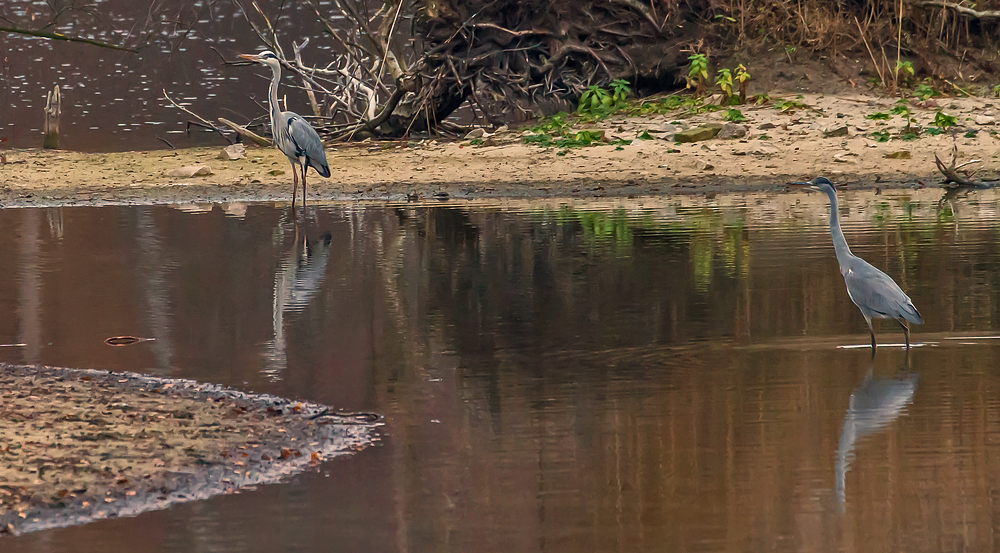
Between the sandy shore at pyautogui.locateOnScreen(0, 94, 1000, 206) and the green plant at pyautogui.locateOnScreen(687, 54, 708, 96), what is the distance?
1237 millimetres

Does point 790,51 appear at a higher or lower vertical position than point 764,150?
higher

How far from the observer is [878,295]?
8.85m

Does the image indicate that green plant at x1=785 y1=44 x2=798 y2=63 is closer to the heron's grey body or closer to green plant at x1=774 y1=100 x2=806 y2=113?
green plant at x1=774 y1=100 x2=806 y2=113

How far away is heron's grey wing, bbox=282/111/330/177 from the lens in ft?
61.3

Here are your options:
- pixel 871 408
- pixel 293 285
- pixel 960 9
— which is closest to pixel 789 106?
pixel 960 9

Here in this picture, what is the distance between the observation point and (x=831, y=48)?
2470 cm

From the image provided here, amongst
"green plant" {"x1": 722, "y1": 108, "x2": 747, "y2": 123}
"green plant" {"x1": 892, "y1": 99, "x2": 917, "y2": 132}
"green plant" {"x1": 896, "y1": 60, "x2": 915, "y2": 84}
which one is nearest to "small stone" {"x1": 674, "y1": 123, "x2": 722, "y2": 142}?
"green plant" {"x1": 722, "y1": 108, "x2": 747, "y2": 123}

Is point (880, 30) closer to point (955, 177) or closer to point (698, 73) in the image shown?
point (698, 73)

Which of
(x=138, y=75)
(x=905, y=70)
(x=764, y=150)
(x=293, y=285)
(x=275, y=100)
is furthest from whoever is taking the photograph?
(x=138, y=75)

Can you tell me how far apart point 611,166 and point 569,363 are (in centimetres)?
1193

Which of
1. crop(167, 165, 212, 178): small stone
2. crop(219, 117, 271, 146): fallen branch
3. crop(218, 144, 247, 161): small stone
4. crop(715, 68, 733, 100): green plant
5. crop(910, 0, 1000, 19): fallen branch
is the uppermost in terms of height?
crop(910, 0, 1000, 19): fallen branch

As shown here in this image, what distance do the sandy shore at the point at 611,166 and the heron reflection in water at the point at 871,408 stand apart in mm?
11295

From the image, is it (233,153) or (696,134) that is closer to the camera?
(696,134)

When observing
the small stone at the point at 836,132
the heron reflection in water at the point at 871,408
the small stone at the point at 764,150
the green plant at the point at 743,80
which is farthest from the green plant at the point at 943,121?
the heron reflection in water at the point at 871,408
